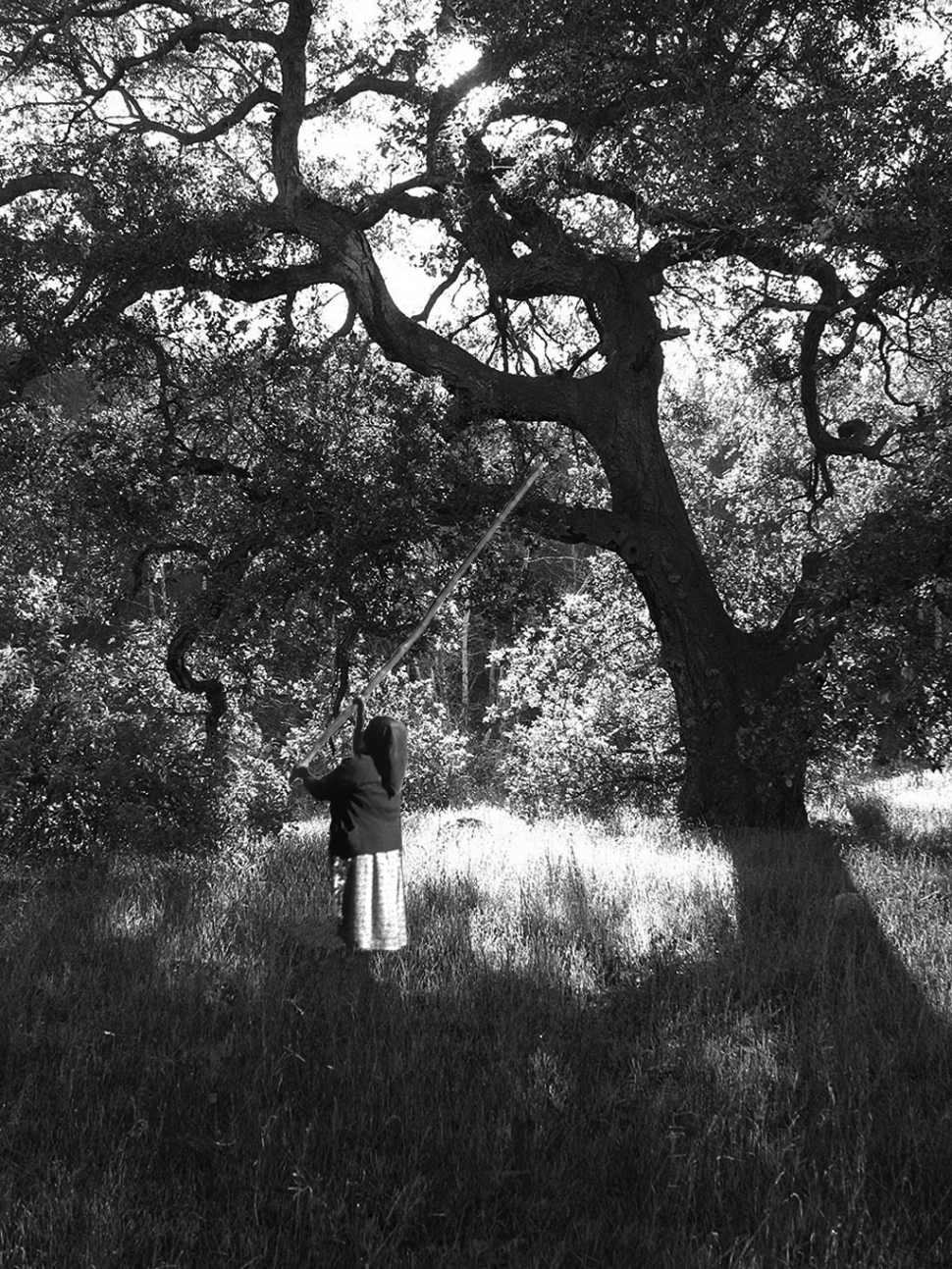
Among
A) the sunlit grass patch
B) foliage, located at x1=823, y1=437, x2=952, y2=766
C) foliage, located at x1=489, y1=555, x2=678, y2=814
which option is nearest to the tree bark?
the sunlit grass patch

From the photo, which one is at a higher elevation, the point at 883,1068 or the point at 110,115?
the point at 110,115

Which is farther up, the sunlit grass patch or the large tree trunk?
the large tree trunk

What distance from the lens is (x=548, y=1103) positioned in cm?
471

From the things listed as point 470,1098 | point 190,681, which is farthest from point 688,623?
point 470,1098

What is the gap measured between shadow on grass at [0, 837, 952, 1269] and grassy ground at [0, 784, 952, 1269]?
0.02m

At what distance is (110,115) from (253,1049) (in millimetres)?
11739

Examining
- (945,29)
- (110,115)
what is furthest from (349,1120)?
(110,115)

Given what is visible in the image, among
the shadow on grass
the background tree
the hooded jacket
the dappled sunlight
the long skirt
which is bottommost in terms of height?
the shadow on grass

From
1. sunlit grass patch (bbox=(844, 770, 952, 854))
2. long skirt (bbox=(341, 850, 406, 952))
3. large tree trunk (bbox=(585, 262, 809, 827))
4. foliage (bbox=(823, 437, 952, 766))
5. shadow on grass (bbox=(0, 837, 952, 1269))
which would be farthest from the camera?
large tree trunk (bbox=(585, 262, 809, 827))

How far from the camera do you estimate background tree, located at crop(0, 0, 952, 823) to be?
28.3 feet

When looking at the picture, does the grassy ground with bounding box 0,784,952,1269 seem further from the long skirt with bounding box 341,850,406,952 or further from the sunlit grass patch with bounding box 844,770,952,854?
the sunlit grass patch with bounding box 844,770,952,854

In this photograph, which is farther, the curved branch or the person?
the curved branch

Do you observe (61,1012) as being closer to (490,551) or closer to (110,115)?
(490,551)

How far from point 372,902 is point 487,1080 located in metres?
1.22
